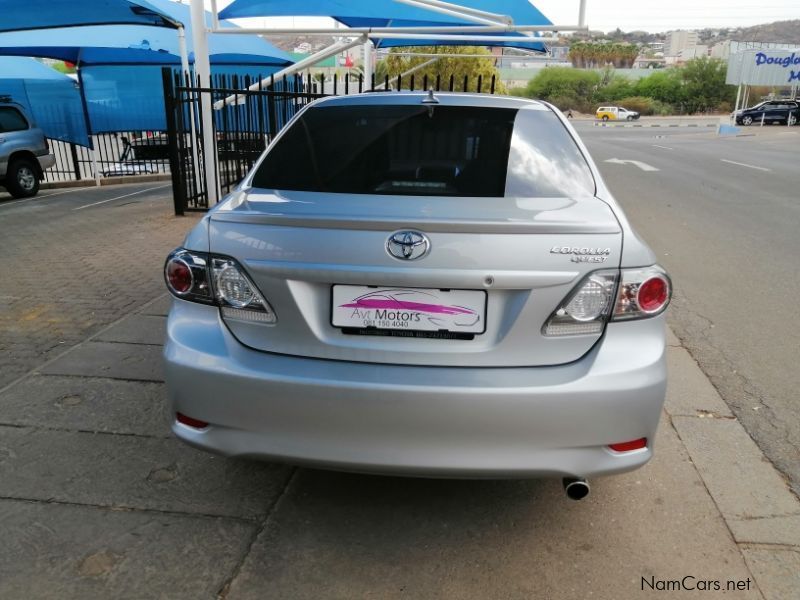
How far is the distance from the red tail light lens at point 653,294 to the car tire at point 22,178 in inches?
532

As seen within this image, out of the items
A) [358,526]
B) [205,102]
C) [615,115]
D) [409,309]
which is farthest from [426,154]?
[615,115]

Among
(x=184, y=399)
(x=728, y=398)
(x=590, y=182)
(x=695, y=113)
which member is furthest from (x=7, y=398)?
(x=695, y=113)

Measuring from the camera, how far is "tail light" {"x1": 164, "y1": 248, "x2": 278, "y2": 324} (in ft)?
7.82

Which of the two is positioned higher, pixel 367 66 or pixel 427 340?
pixel 367 66

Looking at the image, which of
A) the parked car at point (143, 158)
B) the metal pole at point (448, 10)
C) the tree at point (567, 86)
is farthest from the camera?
the tree at point (567, 86)

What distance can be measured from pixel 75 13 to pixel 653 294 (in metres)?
12.0

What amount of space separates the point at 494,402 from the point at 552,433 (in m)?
0.23

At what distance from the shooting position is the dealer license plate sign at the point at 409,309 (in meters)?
2.26

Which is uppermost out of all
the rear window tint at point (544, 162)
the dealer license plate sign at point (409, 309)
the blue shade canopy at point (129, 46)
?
the blue shade canopy at point (129, 46)

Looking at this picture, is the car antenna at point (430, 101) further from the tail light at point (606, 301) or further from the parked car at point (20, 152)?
the parked car at point (20, 152)

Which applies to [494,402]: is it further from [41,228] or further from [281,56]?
[281,56]

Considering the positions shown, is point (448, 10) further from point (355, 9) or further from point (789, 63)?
point (789, 63)

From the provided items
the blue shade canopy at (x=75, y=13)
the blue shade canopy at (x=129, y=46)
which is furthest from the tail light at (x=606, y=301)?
the blue shade canopy at (x=129, y=46)

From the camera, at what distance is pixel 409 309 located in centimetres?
228
